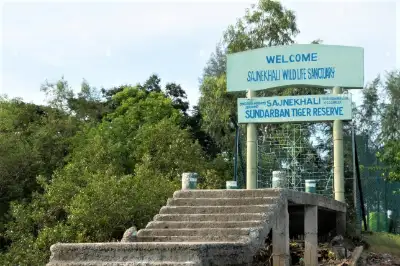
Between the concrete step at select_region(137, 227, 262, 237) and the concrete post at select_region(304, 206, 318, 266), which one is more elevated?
the concrete step at select_region(137, 227, 262, 237)

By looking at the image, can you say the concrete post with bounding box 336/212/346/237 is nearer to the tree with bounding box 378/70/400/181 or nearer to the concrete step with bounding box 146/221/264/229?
the concrete step with bounding box 146/221/264/229

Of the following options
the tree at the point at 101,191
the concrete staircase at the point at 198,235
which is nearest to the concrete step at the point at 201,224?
the concrete staircase at the point at 198,235

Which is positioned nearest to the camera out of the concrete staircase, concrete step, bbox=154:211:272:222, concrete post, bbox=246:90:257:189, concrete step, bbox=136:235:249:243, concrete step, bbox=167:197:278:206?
the concrete staircase

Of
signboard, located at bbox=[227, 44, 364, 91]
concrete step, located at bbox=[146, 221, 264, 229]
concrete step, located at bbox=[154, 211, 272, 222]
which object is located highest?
signboard, located at bbox=[227, 44, 364, 91]

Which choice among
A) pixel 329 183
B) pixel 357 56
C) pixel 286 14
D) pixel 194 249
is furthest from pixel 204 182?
pixel 194 249

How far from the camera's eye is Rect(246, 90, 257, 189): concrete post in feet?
51.6

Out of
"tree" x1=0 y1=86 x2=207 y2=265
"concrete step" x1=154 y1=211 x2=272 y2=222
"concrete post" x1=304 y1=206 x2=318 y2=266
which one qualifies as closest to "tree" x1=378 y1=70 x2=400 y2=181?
"tree" x1=0 y1=86 x2=207 y2=265

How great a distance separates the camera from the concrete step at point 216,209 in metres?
10.5

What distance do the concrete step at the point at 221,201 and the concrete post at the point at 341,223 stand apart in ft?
14.8

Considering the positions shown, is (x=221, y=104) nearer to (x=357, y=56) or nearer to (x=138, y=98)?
(x=138, y=98)

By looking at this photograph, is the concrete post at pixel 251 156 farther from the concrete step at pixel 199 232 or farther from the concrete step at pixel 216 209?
the concrete step at pixel 199 232

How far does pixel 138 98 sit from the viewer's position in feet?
101

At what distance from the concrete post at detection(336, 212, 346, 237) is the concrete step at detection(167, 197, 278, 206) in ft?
14.8

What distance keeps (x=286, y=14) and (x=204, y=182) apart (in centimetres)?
800
